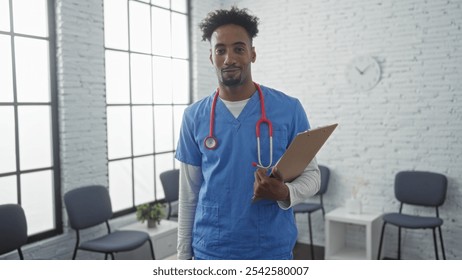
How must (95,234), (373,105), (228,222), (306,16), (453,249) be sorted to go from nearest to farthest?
(228,222) → (95,234) → (453,249) → (373,105) → (306,16)

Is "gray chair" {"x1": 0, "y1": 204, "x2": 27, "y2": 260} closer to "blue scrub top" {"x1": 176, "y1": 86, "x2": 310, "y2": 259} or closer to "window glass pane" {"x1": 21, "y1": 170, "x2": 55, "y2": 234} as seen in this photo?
"window glass pane" {"x1": 21, "y1": 170, "x2": 55, "y2": 234}

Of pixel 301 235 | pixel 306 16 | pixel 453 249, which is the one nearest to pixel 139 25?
pixel 306 16

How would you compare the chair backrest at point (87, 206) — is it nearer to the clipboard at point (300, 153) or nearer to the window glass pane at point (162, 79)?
the window glass pane at point (162, 79)

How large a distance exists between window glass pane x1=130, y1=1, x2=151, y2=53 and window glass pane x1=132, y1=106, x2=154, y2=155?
632mm

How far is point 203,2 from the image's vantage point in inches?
218

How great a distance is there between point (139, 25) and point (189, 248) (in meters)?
3.39

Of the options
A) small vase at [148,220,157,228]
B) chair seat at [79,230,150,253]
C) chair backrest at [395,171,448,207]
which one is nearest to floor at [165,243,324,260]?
chair backrest at [395,171,448,207]

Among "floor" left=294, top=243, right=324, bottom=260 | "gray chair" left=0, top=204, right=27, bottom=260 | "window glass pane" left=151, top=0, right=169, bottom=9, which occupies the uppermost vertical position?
"window glass pane" left=151, top=0, right=169, bottom=9

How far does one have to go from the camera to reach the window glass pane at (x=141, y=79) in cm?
465

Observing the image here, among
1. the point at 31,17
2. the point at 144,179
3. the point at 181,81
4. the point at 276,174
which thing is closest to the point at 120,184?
the point at 144,179

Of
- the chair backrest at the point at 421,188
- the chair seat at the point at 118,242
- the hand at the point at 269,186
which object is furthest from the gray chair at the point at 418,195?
the hand at the point at 269,186

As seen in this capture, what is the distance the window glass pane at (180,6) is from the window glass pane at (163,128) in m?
1.17

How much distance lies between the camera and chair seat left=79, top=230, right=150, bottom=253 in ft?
11.5
